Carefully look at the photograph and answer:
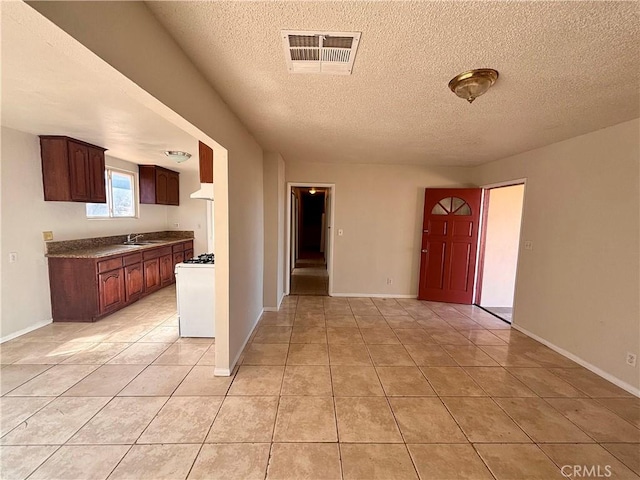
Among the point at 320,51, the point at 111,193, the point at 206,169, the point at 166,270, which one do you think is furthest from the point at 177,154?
the point at 320,51

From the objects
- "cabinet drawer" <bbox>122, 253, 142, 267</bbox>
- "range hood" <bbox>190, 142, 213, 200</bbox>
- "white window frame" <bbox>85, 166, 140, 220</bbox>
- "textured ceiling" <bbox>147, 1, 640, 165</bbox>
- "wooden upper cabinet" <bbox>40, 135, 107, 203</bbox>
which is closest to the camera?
"textured ceiling" <bbox>147, 1, 640, 165</bbox>

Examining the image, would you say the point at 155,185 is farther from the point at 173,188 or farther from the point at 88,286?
the point at 88,286

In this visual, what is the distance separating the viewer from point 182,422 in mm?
1816

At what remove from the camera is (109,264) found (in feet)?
11.9

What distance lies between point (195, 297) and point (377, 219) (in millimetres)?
3150

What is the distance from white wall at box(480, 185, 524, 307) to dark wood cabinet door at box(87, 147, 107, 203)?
238 inches

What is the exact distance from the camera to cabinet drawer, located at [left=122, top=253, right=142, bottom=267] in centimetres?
393

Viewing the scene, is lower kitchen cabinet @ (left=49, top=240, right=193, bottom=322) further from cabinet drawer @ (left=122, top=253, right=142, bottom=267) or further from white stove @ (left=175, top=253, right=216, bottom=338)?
white stove @ (left=175, top=253, right=216, bottom=338)

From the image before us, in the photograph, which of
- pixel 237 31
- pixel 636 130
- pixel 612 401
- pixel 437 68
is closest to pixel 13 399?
pixel 237 31

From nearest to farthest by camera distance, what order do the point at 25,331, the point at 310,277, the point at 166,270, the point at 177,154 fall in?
the point at 25,331, the point at 177,154, the point at 166,270, the point at 310,277

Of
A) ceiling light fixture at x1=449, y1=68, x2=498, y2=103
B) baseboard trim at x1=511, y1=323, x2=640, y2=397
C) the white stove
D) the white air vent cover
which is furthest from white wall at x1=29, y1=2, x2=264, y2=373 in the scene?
baseboard trim at x1=511, y1=323, x2=640, y2=397

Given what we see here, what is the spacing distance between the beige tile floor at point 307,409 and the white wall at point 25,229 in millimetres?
332

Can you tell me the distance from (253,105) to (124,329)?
123 inches

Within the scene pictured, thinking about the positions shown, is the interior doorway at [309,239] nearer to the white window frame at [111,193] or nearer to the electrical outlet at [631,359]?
the white window frame at [111,193]
